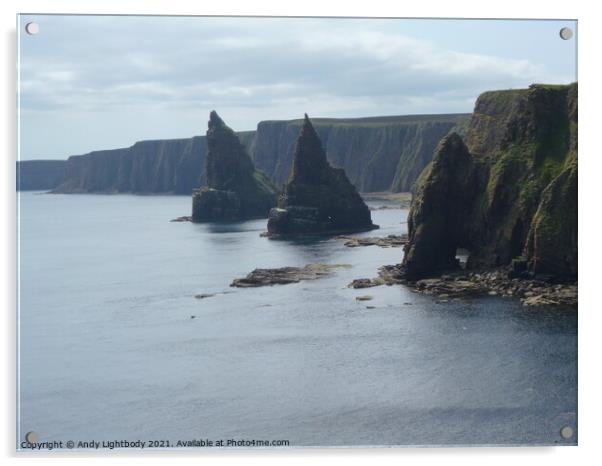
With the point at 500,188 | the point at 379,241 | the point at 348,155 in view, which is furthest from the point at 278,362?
the point at 348,155

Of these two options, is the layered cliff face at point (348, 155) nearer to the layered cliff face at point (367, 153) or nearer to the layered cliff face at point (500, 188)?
the layered cliff face at point (367, 153)

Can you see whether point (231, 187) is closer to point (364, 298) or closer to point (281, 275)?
point (281, 275)

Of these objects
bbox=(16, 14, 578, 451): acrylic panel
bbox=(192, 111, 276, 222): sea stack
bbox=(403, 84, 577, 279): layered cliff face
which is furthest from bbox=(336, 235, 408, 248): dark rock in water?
bbox=(192, 111, 276, 222): sea stack

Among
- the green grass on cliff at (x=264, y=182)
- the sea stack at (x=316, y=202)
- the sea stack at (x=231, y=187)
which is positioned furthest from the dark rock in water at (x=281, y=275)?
the green grass on cliff at (x=264, y=182)

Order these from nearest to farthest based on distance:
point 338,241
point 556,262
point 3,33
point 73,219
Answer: point 3,33
point 556,262
point 338,241
point 73,219

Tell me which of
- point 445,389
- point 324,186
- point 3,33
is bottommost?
point 445,389

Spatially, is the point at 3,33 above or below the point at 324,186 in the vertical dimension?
above

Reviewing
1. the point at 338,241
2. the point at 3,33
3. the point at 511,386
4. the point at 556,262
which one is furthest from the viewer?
the point at 338,241

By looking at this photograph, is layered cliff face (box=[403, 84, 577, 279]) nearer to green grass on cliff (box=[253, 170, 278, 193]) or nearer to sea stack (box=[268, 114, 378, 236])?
sea stack (box=[268, 114, 378, 236])

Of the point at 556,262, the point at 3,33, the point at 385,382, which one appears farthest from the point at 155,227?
the point at 3,33

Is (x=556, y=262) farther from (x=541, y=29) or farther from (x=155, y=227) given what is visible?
(x=155, y=227)
